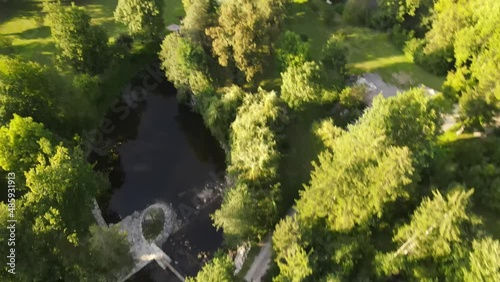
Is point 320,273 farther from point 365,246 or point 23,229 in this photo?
point 23,229

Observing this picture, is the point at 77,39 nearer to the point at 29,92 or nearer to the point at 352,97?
the point at 29,92

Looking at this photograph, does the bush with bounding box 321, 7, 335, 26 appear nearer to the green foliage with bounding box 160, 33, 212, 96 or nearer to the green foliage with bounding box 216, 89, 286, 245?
the green foliage with bounding box 160, 33, 212, 96

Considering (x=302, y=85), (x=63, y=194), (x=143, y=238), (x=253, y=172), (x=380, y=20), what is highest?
(x=380, y=20)

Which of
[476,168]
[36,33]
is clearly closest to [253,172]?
[476,168]

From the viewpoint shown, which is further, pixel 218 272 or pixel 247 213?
pixel 247 213

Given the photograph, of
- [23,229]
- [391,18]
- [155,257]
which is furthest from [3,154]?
[391,18]

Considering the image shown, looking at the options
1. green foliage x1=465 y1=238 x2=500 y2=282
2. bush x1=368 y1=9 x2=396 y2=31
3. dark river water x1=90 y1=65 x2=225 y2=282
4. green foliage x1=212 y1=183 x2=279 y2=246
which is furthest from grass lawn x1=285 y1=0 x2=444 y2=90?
green foliage x1=465 y1=238 x2=500 y2=282

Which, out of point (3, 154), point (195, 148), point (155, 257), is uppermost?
point (3, 154)
